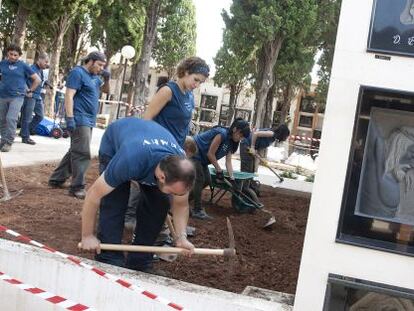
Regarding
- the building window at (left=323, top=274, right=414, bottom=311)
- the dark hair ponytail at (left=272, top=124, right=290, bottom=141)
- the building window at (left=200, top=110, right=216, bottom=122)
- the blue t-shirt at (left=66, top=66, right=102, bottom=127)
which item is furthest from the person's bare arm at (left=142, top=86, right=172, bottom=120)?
the building window at (left=200, top=110, right=216, bottom=122)

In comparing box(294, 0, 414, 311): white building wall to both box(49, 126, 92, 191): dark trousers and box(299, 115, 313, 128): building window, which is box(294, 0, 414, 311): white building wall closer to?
box(49, 126, 92, 191): dark trousers

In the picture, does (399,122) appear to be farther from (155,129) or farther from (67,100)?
(67,100)

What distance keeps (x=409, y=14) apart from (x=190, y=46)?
35.8 meters

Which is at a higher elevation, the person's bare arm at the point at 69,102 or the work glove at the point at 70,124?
the person's bare arm at the point at 69,102

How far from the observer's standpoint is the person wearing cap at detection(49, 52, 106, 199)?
5703 millimetres

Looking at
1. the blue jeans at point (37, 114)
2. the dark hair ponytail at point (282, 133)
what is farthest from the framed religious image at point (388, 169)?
the blue jeans at point (37, 114)

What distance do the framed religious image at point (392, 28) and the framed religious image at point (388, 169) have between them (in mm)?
306

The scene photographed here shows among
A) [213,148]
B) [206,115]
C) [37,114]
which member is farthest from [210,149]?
[206,115]

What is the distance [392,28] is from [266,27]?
19.3m

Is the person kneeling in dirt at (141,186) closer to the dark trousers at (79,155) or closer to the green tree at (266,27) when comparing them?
the dark trousers at (79,155)

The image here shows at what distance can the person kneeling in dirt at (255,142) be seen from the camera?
738 centimetres

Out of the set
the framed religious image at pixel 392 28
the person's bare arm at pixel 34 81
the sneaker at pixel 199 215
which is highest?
the framed religious image at pixel 392 28

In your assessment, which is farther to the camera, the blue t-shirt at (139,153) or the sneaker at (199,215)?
the sneaker at (199,215)

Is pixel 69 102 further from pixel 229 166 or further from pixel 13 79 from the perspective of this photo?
pixel 13 79
